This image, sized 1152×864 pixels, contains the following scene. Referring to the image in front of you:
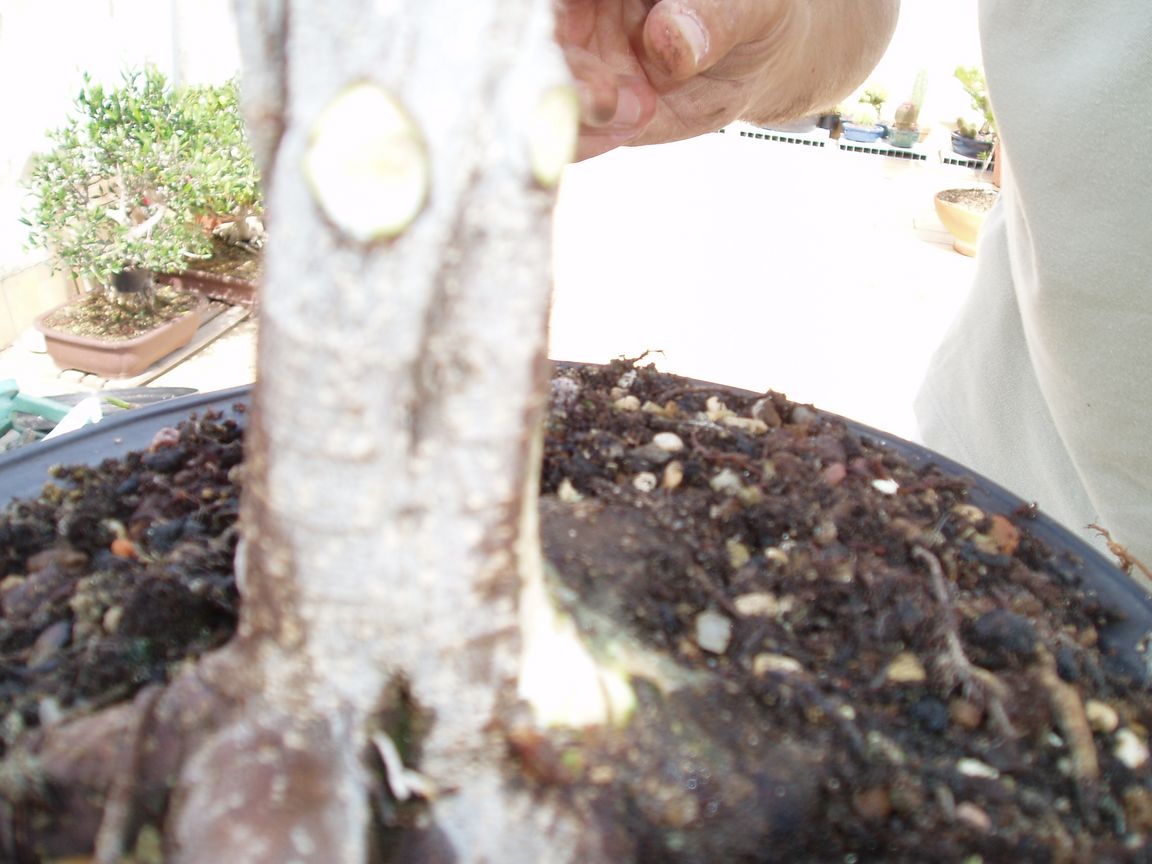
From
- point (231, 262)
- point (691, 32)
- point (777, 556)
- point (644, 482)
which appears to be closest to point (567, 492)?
point (644, 482)

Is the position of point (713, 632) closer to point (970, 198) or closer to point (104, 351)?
point (104, 351)

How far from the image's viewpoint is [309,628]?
0.39m

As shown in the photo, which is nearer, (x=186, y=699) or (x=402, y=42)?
(x=402, y=42)

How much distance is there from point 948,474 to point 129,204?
7.96 ft

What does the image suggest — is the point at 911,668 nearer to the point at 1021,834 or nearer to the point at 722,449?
the point at 1021,834

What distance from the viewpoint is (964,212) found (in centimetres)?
353

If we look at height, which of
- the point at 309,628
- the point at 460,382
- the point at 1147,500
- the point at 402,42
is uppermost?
the point at 402,42

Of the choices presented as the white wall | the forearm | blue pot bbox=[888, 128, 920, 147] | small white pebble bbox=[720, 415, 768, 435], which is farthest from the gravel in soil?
the white wall

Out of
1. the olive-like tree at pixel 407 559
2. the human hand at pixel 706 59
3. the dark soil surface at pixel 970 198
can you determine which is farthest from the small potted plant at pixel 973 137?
the olive-like tree at pixel 407 559

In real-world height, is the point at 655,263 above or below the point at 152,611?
below

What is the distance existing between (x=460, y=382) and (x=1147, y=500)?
95 centimetres

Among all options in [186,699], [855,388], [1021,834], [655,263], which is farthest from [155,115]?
[1021,834]

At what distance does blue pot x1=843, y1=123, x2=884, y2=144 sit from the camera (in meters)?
5.24

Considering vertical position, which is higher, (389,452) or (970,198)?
(389,452)
